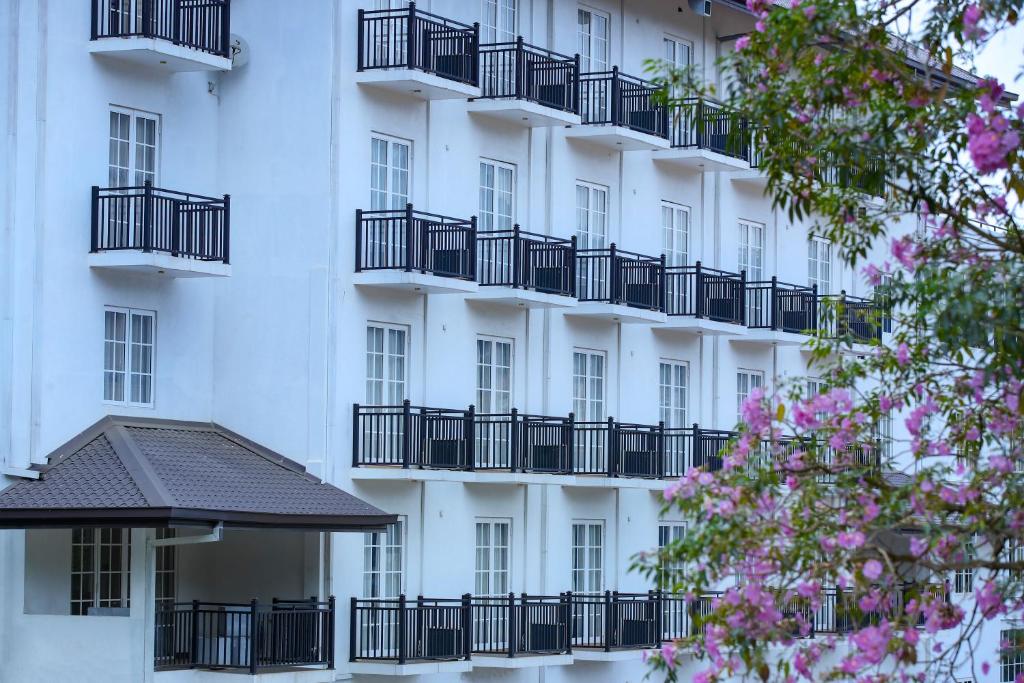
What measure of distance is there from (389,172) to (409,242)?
1.81 m

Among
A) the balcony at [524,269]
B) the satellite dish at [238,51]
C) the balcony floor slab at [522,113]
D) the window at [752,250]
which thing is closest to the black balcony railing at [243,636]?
the balcony at [524,269]

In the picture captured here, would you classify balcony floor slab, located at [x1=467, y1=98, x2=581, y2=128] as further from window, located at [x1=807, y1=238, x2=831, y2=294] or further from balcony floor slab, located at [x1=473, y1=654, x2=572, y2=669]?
window, located at [x1=807, y1=238, x2=831, y2=294]

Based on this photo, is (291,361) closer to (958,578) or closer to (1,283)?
(1,283)

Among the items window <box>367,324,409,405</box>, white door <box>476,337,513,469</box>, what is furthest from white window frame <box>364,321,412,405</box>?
white door <box>476,337,513,469</box>

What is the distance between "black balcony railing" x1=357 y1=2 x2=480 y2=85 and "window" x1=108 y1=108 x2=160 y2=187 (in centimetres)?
372

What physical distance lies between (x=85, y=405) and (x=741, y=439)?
1629 cm

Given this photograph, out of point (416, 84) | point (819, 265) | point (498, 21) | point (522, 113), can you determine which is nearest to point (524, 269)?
point (522, 113)

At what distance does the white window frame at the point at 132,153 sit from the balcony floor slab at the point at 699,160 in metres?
12.4

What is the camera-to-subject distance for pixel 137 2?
3095 centimetres

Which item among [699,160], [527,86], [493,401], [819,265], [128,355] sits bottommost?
[493,401]

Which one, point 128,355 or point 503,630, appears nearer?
point 128,355

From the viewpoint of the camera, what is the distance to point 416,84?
3347 centimetres

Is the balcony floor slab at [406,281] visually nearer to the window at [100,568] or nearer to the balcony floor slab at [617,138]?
the balcony floor slab at [617,138]

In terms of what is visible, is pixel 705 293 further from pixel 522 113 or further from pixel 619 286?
pixel 522 113
